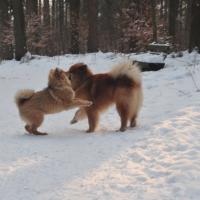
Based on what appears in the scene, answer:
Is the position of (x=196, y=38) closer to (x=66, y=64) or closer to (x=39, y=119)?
(x=66, y=64)

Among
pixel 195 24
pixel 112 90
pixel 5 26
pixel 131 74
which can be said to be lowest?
pixel 112 90

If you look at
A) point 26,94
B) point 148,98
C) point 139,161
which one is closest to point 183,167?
point 139,161

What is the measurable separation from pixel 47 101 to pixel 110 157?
2056 millimetres

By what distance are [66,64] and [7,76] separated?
2652 millimetres

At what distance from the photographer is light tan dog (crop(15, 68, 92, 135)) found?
7.28 metres

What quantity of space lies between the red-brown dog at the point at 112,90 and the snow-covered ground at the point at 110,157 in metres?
0.33

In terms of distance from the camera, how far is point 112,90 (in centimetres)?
743

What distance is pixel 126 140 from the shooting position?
6.57m

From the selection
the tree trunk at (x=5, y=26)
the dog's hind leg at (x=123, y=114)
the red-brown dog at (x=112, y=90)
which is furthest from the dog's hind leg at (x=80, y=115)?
the tree trunk at (x=5, y=26)

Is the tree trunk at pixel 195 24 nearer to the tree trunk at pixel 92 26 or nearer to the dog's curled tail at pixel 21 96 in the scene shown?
the tree trunk at pixel 92 26

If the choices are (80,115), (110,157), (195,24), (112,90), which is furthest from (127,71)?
(195,24)

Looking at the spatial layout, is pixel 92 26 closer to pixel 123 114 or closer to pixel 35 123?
pixel 123 114

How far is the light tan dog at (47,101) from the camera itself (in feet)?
23.9

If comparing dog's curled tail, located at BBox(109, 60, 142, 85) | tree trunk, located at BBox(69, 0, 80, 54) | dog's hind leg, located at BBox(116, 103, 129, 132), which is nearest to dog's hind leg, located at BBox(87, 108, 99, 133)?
dog's hind leg, located at BBox(116, 103, 129, 132)
